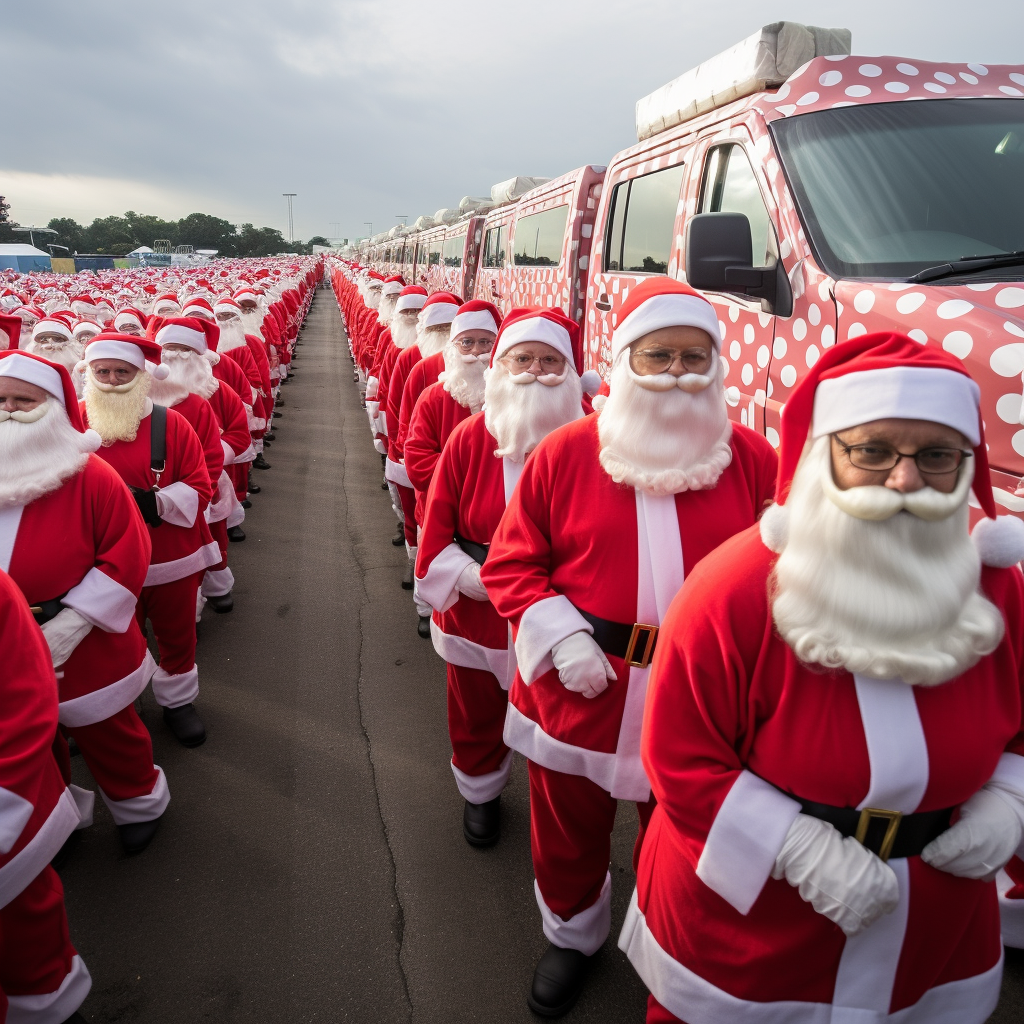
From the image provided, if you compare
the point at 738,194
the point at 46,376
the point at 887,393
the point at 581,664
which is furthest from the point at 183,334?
the point at 887,393

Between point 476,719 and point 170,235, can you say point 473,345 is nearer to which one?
point 476,719

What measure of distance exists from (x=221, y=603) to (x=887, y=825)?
5.03 meters

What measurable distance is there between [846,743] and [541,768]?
44.6 inches

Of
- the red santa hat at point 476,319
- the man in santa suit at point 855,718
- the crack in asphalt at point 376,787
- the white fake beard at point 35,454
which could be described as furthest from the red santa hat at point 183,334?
the man in santa suit at point 855,718

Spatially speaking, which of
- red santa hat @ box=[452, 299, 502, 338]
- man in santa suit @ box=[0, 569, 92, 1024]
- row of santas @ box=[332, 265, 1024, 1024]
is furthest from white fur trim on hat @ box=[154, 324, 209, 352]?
row of santas @ box=[332, 265, 1024, 1024]

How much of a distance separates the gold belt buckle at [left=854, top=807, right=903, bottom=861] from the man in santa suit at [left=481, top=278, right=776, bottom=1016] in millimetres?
735

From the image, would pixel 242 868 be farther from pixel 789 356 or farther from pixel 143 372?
pixel 789 356

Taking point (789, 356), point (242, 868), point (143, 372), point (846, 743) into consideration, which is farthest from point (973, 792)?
point (143, 372)

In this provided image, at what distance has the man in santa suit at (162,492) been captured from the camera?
3.91 metres

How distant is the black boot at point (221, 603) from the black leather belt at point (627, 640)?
4174mm

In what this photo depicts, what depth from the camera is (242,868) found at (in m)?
3.06

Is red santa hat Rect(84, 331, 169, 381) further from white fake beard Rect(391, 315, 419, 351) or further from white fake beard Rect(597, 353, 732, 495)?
white fake beard Rect(391, 315, 419, 351)

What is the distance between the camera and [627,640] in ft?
6.85

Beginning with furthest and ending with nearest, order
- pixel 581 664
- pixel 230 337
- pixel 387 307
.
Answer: pixel 387 307, pixel 230 337, pixel 581 664
